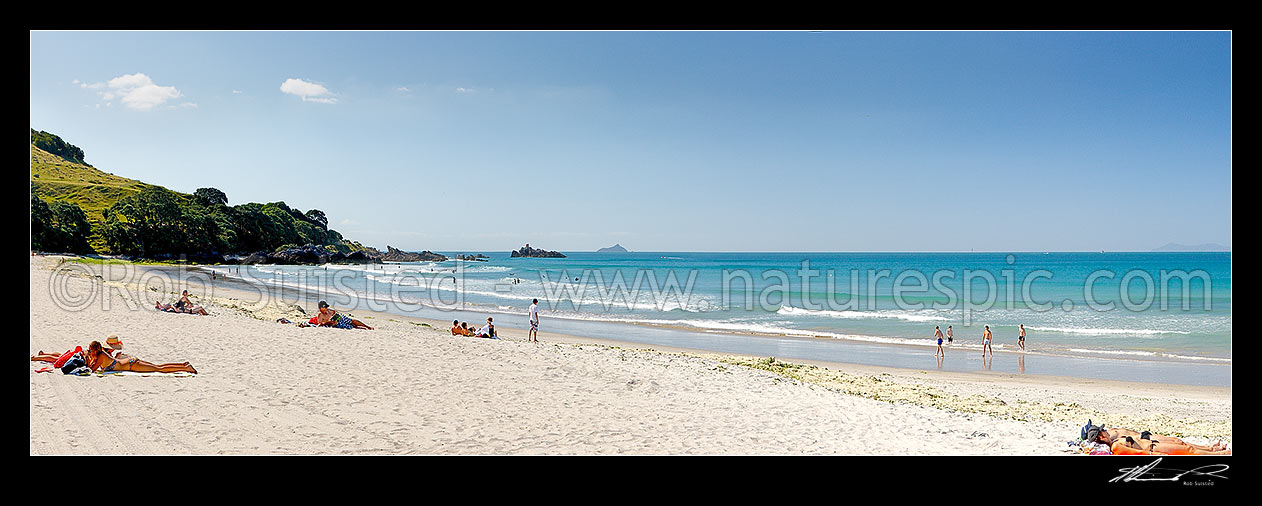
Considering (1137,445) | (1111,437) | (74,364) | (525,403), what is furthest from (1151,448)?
(74,364)

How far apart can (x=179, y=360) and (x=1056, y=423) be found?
13497mm

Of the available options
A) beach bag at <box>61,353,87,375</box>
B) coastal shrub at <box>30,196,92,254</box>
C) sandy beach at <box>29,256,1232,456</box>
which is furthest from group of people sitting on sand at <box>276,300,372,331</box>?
coastal shrub at <box>30,196,92,254</box>

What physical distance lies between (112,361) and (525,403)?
566 cm

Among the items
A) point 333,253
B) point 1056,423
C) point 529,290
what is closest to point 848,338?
point 1056,423

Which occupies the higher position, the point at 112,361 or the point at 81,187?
the point at 81,187

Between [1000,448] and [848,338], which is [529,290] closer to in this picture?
[848,338]

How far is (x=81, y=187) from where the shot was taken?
78.4 m

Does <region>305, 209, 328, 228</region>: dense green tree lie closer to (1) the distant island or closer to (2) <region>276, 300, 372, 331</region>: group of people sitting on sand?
(1) the distant island

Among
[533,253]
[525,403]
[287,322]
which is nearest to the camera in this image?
[525,403]

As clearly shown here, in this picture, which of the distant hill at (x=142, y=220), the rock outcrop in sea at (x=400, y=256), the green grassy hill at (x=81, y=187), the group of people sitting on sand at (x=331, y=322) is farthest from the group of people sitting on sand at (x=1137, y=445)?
the rock outcrop in sea at (x=400, y=256)

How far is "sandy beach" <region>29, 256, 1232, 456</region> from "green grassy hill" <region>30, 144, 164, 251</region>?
64.8 m

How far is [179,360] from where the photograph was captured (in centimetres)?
921
